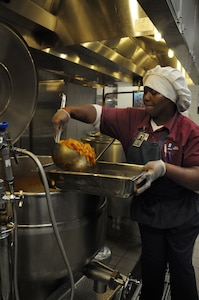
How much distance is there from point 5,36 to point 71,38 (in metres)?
0.42

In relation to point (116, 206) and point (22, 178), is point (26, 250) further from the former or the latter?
point (116, 206)

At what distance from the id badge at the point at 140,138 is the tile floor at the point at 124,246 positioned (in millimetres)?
1132

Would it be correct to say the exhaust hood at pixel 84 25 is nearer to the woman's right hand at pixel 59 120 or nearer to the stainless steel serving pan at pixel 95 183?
the woman's right hand at pixel 59 120

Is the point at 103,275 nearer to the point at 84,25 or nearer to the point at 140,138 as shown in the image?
the point at 140,138

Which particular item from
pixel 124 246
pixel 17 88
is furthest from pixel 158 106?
pixel 124 246

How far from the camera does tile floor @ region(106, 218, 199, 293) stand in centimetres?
205

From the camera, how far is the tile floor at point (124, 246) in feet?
6.73

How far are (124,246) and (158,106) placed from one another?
5.08 ft

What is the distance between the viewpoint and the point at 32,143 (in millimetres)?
1975

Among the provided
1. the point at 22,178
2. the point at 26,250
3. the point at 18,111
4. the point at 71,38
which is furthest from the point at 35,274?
the point at 71,38

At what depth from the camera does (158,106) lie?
4.17 ft

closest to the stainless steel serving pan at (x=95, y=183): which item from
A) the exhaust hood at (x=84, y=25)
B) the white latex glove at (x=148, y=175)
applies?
the white latex glove at (x=148, y=175)

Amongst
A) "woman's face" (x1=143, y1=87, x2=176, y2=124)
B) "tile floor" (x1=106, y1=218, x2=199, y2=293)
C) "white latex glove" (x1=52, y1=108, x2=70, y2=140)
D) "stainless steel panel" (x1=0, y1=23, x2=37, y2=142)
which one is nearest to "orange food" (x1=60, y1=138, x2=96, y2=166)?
"white latex glove" (x1=52, y1=108, x2=70, y2=140)

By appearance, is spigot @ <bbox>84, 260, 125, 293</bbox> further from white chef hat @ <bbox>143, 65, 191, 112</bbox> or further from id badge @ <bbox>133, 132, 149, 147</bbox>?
white chef hat @ <bbox>143, 65, 191, 112</bbox>
